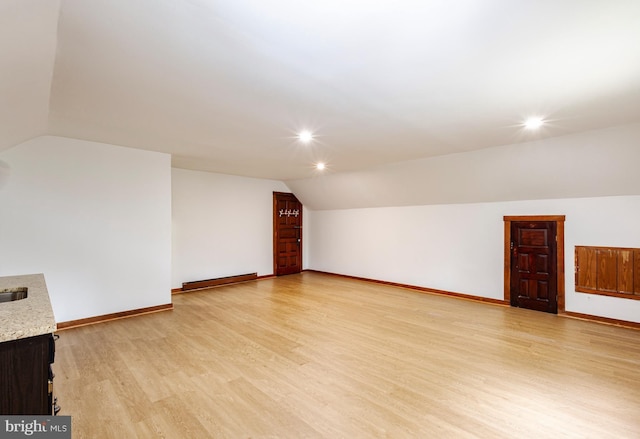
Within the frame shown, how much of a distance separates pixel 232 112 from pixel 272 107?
46 centimetres

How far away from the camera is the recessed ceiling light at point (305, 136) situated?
3.59 m

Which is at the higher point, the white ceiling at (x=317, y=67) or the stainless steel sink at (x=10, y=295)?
the white ceiling at (x=317, y=67)

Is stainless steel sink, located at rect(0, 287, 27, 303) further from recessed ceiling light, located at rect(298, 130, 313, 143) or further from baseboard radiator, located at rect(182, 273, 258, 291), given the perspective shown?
baseboard radiator, located at rect(182, 273, 258, 291)

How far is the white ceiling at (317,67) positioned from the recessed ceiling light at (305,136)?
16 cm

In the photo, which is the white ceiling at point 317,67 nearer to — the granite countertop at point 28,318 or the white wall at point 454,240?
the granite countertop at point 28,318

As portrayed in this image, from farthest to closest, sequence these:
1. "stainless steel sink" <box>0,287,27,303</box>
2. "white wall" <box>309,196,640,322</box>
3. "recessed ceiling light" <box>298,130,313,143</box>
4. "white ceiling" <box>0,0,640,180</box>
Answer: "white wall" <box>309,196,640,322</box>
"recessed ceiling light" <box>298,130,313,143</box>
"stainless steel sink" <box>0,287,27,303</box>
"white ceiling" <box>0,0,640,180</box>

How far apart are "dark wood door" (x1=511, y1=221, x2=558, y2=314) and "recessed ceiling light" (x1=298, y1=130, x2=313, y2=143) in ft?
12.3

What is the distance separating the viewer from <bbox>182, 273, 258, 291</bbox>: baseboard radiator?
5.88 m

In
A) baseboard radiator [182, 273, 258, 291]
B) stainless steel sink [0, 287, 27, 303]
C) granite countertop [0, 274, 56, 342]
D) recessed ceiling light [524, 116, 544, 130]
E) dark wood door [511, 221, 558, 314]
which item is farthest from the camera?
baseboard radiator [182, 273, 258, 291]

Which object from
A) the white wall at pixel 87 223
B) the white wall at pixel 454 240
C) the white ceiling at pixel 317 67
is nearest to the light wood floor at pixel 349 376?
the white wall at pixel 87 223

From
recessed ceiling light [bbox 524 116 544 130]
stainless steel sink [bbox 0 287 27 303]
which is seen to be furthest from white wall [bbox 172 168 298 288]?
recessed ceiling light [bbox 524 116 544 130]

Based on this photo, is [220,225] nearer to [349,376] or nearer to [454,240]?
[349,376]

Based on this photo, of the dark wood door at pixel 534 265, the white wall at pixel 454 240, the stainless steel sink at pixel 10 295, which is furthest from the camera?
the dark wood door at pixel 534 265

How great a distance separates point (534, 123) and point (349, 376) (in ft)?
10.7
